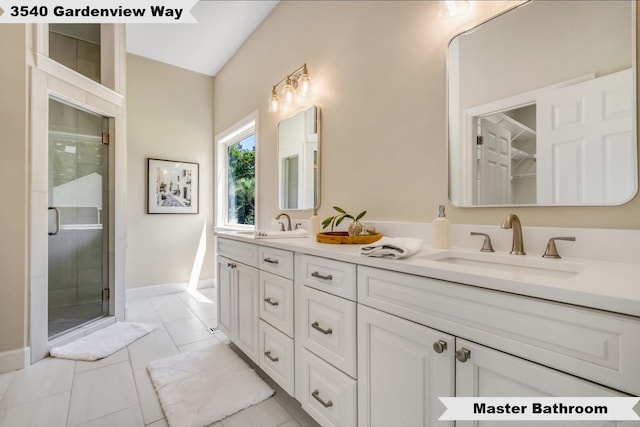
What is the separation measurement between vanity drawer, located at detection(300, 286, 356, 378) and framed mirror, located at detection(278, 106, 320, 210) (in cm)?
98

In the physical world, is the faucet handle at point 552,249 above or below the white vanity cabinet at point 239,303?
above

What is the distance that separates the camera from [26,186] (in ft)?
6.24

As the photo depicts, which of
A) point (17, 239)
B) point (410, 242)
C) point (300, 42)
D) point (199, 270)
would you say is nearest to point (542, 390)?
point (410, 242)

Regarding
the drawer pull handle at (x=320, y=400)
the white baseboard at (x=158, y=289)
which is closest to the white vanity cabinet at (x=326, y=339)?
the drawer pull handle at (x=320, y=400)

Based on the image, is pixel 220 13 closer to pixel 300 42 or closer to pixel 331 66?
pixel 300 42

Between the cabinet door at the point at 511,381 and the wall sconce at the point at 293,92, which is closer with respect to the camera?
the cabinet door at the point at 511,381

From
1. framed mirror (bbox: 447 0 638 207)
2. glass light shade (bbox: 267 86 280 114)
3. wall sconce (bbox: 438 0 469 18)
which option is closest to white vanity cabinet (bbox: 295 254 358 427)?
framed mirror (bbox: 447 0 638 207)

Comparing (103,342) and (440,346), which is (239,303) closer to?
(103,342)

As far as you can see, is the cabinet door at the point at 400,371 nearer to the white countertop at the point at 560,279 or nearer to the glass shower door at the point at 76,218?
the white countertop at the point at 560,279

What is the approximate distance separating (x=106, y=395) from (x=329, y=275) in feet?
4.98

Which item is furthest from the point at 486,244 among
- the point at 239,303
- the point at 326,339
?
the point at 239,303

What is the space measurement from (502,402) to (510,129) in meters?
0.98

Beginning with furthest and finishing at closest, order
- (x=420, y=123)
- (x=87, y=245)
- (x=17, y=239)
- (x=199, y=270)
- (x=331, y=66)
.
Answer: (x=199, y=270)
(x=87, y=245)
(x=331, y=66)
(x=17, y=239)
(x=420, y=123)

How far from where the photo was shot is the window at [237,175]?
3340mm
